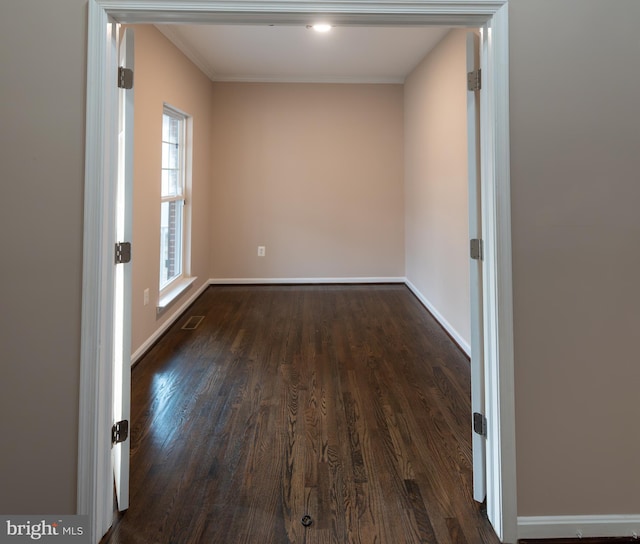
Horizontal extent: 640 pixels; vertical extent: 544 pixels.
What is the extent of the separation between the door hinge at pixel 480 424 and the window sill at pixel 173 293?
9.40ft

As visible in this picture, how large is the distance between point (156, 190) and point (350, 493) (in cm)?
285

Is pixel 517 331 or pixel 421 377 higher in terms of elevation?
pixel 517 331

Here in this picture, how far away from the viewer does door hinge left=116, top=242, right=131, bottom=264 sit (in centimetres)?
161

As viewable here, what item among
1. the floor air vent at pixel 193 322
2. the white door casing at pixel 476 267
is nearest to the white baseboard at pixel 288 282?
the floor air vent at pixel 193 322

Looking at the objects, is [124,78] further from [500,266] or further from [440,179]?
[440,179]

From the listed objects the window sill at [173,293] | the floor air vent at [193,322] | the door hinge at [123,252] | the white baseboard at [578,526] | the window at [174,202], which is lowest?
the white baseboard at [578,526]

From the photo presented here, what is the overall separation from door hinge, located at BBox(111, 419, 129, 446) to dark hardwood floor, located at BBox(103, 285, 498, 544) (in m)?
0.30

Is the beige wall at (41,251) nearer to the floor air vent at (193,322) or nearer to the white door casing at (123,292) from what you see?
the white door casing at (123,292)

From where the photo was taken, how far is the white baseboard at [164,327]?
10.7ft

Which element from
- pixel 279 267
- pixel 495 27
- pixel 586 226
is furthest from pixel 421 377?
pixel 279 267

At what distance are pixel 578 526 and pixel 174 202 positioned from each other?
4216mm

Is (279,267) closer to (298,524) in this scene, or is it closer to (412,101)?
(412,101)

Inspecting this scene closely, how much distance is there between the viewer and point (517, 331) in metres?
1.57

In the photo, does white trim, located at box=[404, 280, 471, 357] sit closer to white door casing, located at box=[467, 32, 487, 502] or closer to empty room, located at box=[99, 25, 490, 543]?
empty room, located at box=[99, 25, 490, 543]
